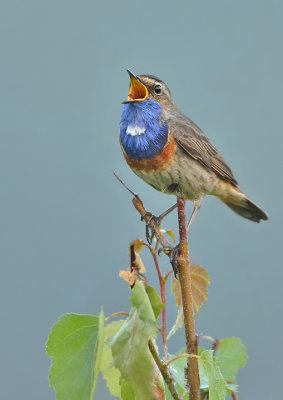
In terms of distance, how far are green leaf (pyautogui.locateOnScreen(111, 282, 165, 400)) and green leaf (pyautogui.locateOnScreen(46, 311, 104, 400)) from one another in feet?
0.33

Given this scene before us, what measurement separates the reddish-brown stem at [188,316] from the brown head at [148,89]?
1646 mm

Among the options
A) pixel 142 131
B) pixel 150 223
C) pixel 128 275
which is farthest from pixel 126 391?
pixel 142 131

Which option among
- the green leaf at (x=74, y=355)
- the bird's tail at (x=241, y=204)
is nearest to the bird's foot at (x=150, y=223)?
the green leaf at (x=74, y=355)

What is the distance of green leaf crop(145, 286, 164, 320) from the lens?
3.22 feet

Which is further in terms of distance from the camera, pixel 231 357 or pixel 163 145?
pixel 163 145

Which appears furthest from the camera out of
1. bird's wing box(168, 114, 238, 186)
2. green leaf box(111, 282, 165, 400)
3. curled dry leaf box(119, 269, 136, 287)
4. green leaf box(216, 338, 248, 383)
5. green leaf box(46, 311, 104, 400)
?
bird's wing box(168, 114, 238, 186)

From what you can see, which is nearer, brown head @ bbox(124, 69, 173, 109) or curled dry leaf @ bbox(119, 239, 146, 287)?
curled dry leaf @ bbox(119, 239, 146, 287)

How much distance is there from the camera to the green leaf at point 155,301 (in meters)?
0.98

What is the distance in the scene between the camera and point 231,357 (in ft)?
5.37

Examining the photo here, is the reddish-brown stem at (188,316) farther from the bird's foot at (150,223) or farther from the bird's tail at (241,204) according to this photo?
the bird's tail at (241,204)

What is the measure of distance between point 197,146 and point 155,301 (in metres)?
1.96

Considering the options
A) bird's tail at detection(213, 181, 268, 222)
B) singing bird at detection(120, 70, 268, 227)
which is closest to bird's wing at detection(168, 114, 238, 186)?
singing bird at detection(120, 70, 268, 227)

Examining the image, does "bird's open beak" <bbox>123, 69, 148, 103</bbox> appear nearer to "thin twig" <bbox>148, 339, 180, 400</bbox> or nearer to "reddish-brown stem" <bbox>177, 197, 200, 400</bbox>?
"reddish-brown stem" <bbox>177, 197, 200, 400</bbox>

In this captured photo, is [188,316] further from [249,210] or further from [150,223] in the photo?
[249,210]
